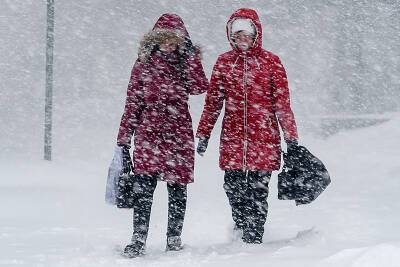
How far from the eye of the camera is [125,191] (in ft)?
16.4

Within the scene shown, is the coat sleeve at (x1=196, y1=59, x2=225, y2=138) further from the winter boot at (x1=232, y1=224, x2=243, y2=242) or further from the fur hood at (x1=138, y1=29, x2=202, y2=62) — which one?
the winter boot at (x1=232, y1=224, x2=243, y2=242)

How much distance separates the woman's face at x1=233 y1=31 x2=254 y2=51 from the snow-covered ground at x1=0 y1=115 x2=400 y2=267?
139 centimetres

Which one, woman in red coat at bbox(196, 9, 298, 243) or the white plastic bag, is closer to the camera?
woman in red coat at bbox(196, 9, 298, 243)

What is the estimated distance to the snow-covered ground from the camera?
Answer: 14.8ft

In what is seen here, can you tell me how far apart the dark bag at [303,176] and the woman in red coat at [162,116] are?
0.69m

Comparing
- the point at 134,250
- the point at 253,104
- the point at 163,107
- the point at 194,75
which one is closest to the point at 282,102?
the point at 253,104

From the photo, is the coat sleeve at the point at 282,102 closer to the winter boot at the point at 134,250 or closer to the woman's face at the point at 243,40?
the woman's face at the point at 243,40

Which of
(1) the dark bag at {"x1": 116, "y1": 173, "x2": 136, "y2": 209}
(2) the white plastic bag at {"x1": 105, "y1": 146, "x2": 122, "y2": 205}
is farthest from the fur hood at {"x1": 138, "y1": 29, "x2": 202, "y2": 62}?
(1) the dark bag at {"x1": 116, "y1": 173, "x2": 136, "y2": 209}

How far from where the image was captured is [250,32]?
15.9 feet

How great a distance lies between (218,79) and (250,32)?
409mm

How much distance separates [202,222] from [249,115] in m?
1.96

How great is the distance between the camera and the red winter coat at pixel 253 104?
4879mm

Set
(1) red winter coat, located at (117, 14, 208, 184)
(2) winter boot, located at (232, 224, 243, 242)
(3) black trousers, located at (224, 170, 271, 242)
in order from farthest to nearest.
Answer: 1. (2) winter boot, located at (232, 224, 243, 242)
2. (3) black trousers, located at (224, 170, 271, 242)
3. (1) red winter coat, located at (117, 14, 208, 184)

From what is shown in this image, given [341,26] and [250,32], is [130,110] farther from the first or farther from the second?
[341,26]
